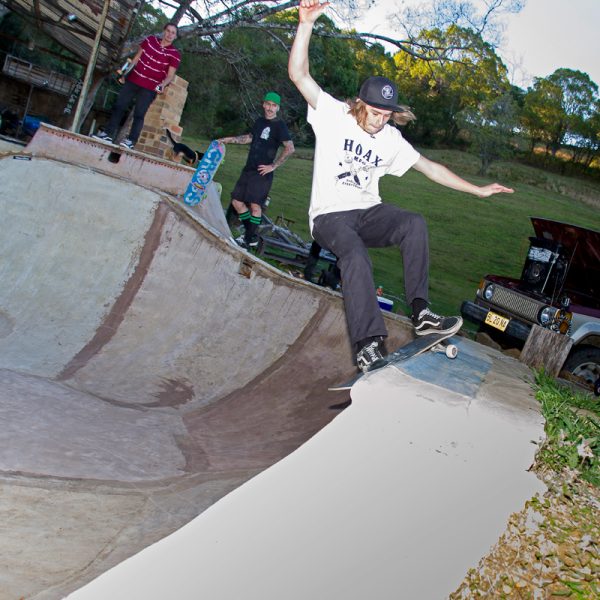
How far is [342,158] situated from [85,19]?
11.4 metres

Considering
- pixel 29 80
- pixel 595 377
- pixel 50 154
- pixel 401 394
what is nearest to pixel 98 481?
pixel 401 394

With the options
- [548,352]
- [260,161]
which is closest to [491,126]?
[260,161]

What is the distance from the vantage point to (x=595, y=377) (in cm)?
862

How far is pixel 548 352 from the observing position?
638cm

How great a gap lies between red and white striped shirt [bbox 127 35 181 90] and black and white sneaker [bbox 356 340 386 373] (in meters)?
7.03

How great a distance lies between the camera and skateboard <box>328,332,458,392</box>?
393 cm

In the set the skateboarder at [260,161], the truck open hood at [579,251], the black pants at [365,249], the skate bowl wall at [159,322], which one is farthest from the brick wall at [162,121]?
the black pants at [365,249]

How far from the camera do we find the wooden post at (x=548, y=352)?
6371mm

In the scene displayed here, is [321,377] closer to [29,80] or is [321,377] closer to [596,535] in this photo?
[596,535]

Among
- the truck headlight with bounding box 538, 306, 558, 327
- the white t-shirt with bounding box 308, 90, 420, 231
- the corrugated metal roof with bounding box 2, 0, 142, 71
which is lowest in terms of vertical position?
the truck headlight with bounding box 538, 306, 558, 327

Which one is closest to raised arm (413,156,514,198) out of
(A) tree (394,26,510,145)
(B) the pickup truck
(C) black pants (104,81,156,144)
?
(B) the pickup truck

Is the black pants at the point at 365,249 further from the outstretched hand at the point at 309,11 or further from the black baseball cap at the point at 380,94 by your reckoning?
the outstretched hand at the point at 309,11

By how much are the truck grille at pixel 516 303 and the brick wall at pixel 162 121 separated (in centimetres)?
706

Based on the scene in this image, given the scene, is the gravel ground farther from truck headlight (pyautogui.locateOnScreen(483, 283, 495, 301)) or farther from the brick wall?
the brick wall
